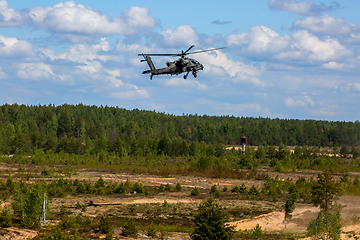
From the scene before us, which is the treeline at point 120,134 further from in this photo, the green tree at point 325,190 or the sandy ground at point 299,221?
the green tree at point 325,190

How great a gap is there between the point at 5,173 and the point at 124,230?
50.4 metres

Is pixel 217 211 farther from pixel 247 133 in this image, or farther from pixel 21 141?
pixel 247 133

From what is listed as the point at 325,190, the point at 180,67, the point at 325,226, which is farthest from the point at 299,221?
the point at 180,67

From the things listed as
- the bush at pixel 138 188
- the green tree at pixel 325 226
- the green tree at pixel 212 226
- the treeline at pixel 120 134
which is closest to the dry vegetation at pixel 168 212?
the bush at pixel 138 188

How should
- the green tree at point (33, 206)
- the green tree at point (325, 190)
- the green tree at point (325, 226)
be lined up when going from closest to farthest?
the green tree at point (325, 226) < the green tree at point (33, 206) < the green tree at point (325, 190)

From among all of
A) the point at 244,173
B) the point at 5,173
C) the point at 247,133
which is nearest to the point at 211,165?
the point at 244,173

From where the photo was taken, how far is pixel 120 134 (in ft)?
514

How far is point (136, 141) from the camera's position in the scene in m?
129

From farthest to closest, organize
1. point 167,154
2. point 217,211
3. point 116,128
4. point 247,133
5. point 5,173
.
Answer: point 247,133 < point 116,128 < point 167,154 < point 5,173 < point 217,211

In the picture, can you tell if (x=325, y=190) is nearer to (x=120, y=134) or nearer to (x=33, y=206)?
(x=33, y=206)

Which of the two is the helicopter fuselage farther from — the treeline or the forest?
the treeline

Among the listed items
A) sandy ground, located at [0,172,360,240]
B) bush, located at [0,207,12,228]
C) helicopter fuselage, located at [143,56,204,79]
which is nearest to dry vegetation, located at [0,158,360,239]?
sandy ground, located at [0,172,360,240]

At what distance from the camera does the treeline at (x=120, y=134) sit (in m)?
122

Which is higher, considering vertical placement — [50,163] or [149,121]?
[149,121]
